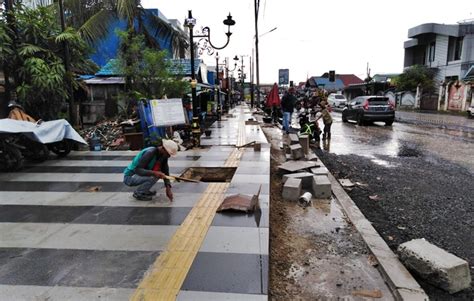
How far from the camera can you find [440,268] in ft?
11.4

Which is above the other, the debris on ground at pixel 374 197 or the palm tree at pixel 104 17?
the palm tree at pixel 104 17

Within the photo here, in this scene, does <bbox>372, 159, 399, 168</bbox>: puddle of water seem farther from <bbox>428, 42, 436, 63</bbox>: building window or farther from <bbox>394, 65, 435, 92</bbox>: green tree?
<bbox>428, 42, 436, 63</bbox>: building window

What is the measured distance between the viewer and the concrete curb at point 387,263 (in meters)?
3.26

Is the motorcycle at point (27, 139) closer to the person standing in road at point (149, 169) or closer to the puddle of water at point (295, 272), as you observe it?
the person standing in road at point (149, 169)

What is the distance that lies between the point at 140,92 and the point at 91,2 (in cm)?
623

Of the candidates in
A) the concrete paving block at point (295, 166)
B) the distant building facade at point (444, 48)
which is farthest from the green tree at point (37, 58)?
the distant building facade at point (444, 48)

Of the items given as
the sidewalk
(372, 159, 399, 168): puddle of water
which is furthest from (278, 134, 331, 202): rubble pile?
the sidewalk

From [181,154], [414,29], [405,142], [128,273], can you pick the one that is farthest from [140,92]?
[414,29]

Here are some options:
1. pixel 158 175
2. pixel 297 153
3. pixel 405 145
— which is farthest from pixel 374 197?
pixel 405 145

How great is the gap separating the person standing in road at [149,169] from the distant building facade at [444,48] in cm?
3612

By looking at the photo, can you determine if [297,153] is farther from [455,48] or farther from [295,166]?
[455,48]

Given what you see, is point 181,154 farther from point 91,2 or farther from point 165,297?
point 91,2

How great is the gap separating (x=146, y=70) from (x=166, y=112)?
3.13 meters

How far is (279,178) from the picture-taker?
754 centimetres
